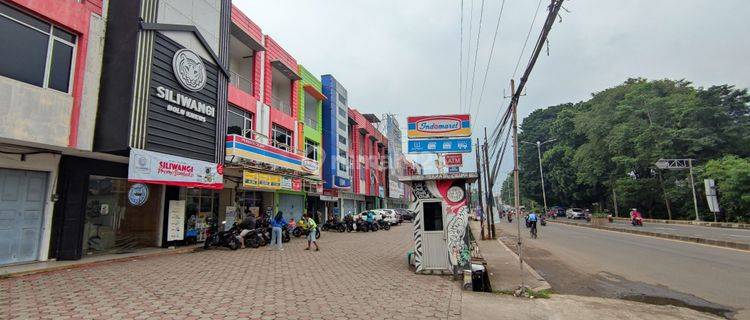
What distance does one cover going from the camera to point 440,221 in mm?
9734

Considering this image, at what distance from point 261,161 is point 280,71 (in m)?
→ 8.60

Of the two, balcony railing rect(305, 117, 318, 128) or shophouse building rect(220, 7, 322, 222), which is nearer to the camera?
shophouse building rect(220, 7, 322, 222)

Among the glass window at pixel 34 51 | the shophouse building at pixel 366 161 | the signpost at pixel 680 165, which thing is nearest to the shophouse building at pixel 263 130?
the glass window at pixel 34 51

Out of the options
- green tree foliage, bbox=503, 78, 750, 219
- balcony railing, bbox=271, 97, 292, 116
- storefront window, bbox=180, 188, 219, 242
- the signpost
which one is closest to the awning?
balcony railing, bbox=271, 97, 292, 116

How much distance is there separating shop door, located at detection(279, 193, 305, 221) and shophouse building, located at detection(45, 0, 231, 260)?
7251mm

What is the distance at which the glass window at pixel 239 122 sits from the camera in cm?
1775

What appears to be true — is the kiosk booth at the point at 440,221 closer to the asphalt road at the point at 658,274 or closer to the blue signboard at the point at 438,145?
the asphalt road at the point at 658,274

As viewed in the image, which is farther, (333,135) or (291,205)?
(333,135)

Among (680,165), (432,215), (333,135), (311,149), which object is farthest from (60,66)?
(680,165)

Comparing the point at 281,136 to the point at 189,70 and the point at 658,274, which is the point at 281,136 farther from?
the point at 658,274

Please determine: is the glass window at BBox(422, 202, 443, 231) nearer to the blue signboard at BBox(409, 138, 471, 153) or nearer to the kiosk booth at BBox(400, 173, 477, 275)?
the kiosk booth at BBox(400, 173, 477, 275)

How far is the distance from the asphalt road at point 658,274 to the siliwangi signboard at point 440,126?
5.45 meters

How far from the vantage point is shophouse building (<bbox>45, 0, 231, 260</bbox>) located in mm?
10914

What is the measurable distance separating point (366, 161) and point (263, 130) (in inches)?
880
